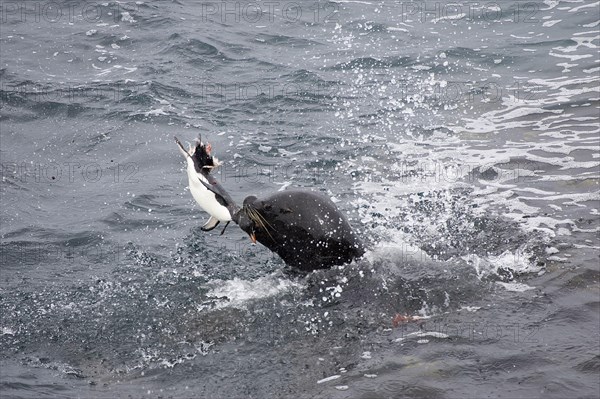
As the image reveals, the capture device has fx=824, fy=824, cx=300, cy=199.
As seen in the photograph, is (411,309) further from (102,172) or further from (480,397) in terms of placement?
(102,172)

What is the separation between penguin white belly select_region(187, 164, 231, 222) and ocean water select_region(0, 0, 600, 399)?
1.06 meters

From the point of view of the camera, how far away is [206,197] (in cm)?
710

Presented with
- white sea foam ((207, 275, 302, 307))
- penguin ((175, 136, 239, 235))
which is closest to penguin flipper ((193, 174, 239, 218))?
penguin ((175, 136, 239, 235))

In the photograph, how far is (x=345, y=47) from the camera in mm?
16438

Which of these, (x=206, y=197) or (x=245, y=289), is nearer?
(x=206, y=197)

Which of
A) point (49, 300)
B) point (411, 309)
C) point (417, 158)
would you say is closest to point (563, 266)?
point (411, 309)

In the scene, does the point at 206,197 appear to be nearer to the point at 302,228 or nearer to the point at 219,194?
the point at 219,194

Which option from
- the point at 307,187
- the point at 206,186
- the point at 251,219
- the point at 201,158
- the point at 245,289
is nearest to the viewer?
the point at 206,186

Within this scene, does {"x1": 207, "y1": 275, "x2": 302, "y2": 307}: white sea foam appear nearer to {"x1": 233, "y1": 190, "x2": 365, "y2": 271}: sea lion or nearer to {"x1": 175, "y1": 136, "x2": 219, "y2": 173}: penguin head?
{"x1": 233, "y1": 190, "x2": 365, "y2": 271}: sea lion

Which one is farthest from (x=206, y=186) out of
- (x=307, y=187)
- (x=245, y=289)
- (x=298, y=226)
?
(x=307, y=187)

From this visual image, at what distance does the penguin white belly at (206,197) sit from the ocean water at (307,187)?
3.49 feet

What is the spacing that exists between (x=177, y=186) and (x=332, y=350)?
15.7 ft

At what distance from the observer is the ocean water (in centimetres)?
684

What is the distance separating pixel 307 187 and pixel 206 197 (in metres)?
3.64
